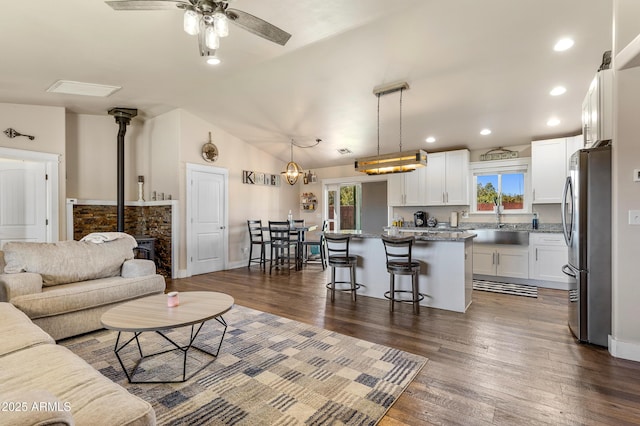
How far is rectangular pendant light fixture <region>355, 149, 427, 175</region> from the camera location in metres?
3.79

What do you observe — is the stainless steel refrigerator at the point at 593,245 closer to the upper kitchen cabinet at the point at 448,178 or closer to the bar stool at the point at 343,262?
the bar stool at the point at 343,262

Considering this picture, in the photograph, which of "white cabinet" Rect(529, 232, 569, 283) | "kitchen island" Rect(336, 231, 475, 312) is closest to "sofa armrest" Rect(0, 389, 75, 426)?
"kitchen island" Rect(336, 231, 475, 312)

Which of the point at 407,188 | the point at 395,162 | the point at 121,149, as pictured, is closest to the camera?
the point at 395,162

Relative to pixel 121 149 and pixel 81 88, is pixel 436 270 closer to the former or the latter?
pixel 81 88

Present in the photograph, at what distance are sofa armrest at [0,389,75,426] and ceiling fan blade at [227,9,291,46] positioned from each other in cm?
228

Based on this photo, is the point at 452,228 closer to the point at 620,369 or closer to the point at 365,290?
the point at 365,290

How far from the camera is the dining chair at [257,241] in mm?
6441

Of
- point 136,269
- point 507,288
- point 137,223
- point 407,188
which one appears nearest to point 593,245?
point 507,288

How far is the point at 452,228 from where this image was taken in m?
5.91

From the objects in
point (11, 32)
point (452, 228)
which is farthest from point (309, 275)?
point (11, 32)

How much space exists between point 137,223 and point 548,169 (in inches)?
296

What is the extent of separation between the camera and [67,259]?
10.2 feet

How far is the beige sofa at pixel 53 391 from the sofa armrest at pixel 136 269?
1.60m

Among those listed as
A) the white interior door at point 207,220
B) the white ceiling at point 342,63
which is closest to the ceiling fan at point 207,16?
the white ceiling at point 342,63
